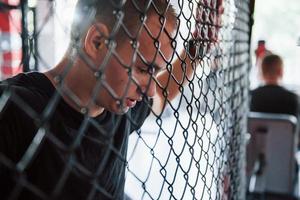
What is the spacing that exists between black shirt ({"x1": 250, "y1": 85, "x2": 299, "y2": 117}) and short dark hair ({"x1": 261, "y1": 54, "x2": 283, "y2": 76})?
0.48ft

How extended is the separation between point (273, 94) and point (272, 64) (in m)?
0.30

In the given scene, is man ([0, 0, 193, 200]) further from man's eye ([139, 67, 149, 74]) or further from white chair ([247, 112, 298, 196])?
white chair ([247, 112, 298, 196])

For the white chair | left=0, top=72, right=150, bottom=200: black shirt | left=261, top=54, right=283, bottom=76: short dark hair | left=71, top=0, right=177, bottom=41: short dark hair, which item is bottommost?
left=0, top=72, right=150, bottom=200: black shirt

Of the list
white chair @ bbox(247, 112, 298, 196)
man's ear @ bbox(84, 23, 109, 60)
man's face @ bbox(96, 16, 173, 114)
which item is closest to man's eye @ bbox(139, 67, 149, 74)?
man's face @ bbox(96, 16, 173, 114)

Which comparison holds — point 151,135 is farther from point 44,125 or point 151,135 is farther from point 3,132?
point 44,125

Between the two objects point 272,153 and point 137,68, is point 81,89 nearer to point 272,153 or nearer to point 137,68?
point 137,68

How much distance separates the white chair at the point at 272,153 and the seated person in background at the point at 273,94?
340 mm

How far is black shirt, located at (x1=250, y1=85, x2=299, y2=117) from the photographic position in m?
3.62

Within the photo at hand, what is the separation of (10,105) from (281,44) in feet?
15.6

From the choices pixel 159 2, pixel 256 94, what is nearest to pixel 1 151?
pixel 159 2

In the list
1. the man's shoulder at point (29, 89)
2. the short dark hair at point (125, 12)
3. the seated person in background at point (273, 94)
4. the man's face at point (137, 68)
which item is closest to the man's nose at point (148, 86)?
the man's face at point (137, 68)

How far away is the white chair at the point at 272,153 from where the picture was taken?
10.6ft

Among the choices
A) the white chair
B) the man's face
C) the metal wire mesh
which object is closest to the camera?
the metal wire mesh

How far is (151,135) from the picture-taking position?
310cm
